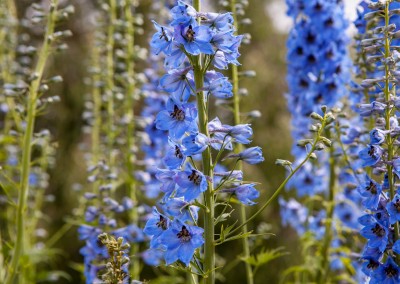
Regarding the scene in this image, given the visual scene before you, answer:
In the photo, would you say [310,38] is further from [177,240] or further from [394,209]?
[177,240]

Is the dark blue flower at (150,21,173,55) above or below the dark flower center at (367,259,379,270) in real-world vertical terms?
above

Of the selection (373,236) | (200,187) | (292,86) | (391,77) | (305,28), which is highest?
(305,28)

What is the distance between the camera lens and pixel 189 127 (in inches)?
90.9

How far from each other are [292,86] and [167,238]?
107 inches

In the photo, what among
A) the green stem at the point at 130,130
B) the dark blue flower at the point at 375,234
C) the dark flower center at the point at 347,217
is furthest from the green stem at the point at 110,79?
the dark blue flower at the point at 375,234

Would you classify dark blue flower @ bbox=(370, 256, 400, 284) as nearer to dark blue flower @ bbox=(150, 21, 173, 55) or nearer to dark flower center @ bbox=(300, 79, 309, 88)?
dark blue flower @ bbox=(150, 21, 173, 55)

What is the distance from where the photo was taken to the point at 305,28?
4.56 meters

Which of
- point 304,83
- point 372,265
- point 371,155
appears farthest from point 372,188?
point 304,83

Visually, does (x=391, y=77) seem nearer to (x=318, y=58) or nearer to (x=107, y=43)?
(x=318, y=58)

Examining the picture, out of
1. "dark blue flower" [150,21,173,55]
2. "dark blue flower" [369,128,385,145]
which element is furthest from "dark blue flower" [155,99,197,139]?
"dark blue flower" [369,128,385,145]

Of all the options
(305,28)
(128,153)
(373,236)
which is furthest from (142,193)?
(373,236)

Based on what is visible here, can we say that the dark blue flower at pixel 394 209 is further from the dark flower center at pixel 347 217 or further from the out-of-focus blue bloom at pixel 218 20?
the dark flower center at pixel 347 217

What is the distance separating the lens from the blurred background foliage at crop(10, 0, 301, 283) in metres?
9.16

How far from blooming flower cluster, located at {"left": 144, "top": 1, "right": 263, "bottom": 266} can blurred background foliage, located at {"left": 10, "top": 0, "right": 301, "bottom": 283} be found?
637 cm
